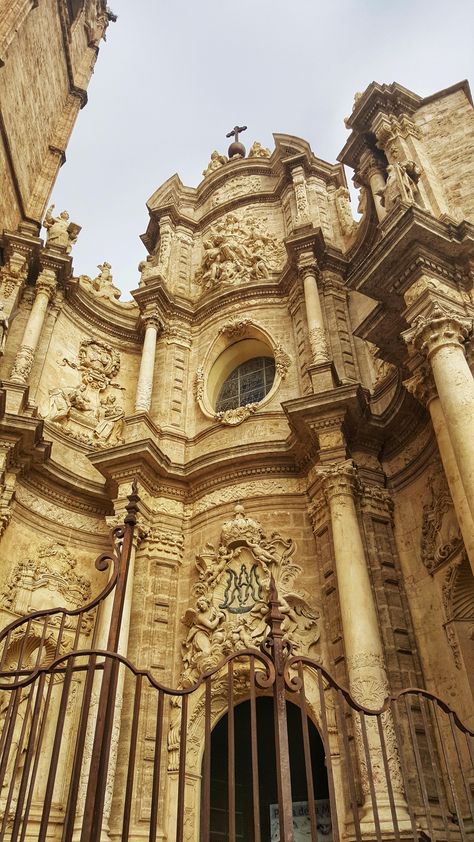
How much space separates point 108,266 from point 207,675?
1361 centimetres

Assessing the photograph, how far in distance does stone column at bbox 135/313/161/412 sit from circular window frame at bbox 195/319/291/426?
3.38 ft

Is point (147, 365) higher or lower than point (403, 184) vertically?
higher

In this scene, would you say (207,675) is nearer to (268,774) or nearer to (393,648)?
(393,648)

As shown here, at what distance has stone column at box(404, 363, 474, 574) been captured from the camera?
6292 millimetres

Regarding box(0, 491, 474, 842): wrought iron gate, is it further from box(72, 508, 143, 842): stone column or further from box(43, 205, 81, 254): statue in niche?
box(43, 205, 81, 254): statue in niche

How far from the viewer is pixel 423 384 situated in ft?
25.8

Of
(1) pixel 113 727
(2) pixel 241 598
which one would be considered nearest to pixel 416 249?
(2) pixel 241 598

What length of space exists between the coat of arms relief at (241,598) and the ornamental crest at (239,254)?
20.8 feet

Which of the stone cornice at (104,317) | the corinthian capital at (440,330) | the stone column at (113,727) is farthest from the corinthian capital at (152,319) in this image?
the corinthian capital at (440,330)

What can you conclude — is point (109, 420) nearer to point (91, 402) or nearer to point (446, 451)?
point (91, 402)

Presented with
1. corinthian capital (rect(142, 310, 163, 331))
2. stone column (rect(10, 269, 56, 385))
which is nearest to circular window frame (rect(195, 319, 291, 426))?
corinthian capital (rect(142, 310, 163, 331))

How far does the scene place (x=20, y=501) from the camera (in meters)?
11.1

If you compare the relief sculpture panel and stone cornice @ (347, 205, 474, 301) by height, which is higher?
the relief sculpture panel

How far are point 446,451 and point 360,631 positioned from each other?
2.73 m
